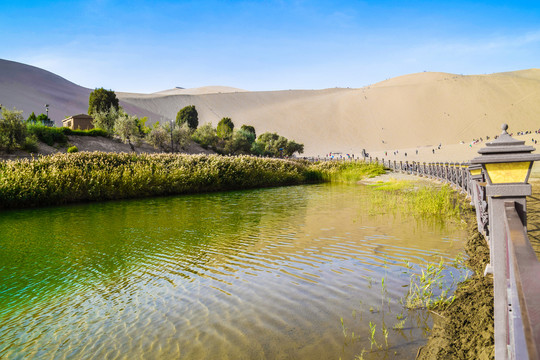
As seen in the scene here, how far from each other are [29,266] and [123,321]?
3.89 metres

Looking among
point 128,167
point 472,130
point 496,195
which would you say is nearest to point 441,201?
point 496,195

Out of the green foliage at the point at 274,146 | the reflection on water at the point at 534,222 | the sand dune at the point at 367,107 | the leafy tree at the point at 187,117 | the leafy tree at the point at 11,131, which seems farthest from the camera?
the sand dune at the point at 367,107

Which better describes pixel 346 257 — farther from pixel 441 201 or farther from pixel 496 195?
pixel 441 201

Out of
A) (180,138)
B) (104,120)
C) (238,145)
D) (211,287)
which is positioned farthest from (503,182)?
(238,145)

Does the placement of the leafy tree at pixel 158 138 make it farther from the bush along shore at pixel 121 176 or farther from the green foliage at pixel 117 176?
the green foliage at pixel 117 176

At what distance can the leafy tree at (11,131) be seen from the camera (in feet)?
108

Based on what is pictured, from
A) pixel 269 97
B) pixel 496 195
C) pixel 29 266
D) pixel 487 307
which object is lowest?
pixel 29 266

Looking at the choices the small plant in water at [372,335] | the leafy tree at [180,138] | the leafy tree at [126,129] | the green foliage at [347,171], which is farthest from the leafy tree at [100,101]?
the small plant in water at [372,335]

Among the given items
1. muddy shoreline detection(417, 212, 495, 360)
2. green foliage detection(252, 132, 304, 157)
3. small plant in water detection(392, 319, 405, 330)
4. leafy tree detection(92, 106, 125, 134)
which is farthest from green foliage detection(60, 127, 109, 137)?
muddy shoreline detection(417, 212, 495, 360)

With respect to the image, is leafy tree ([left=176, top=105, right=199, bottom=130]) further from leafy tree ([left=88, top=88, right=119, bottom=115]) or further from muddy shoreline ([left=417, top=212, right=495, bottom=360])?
muddy shoreline ([left=417, top=212, right=495, bottom=360])

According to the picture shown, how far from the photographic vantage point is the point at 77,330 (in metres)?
4.54

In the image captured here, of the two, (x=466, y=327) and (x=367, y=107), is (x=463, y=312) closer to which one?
(x=466, y=327)

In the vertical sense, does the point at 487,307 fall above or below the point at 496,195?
below

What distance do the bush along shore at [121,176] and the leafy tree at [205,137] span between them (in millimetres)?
31460
